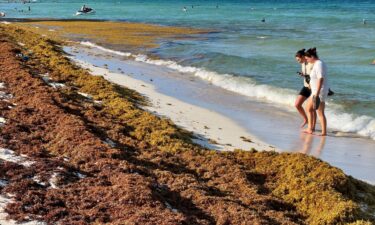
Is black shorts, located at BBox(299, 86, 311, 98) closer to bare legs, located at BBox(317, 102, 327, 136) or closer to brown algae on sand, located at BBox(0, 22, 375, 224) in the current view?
bare legs, located at BBox(317, 102, 327, 136)

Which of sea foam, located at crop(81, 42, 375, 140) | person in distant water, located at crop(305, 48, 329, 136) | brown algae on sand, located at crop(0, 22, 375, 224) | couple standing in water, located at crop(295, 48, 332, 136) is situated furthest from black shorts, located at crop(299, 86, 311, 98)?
brown algae on sand, located at crop(0, 22, 375, 224)

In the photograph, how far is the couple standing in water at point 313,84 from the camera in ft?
28.7

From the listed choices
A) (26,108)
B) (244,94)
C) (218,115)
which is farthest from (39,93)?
(244,94)

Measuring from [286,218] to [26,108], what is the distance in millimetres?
5056

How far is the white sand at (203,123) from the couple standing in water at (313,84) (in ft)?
4.28

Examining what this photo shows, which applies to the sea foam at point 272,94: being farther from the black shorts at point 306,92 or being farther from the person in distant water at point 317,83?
the person in distant water at point 317,83

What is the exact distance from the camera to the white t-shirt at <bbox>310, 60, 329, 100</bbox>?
8711mm

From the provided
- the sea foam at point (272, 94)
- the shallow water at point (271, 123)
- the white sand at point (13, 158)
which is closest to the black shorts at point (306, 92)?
the shallow water at point (271, 123)

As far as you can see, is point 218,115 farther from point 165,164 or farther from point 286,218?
point 286,218

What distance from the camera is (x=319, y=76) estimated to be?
8719 millimetres

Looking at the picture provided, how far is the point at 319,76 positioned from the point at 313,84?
0.94 feet

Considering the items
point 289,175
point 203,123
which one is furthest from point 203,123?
point 289,175

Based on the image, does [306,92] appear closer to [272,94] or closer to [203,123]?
[203,123]

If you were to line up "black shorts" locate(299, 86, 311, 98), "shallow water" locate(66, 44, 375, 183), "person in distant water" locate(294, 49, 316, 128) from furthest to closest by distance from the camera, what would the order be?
"black shorts" locate(299, 86, 311, 98) < "person in distant water" locate(294, 49, 316, 128) < "shallow water" locate(66, 44, 375, 183)
